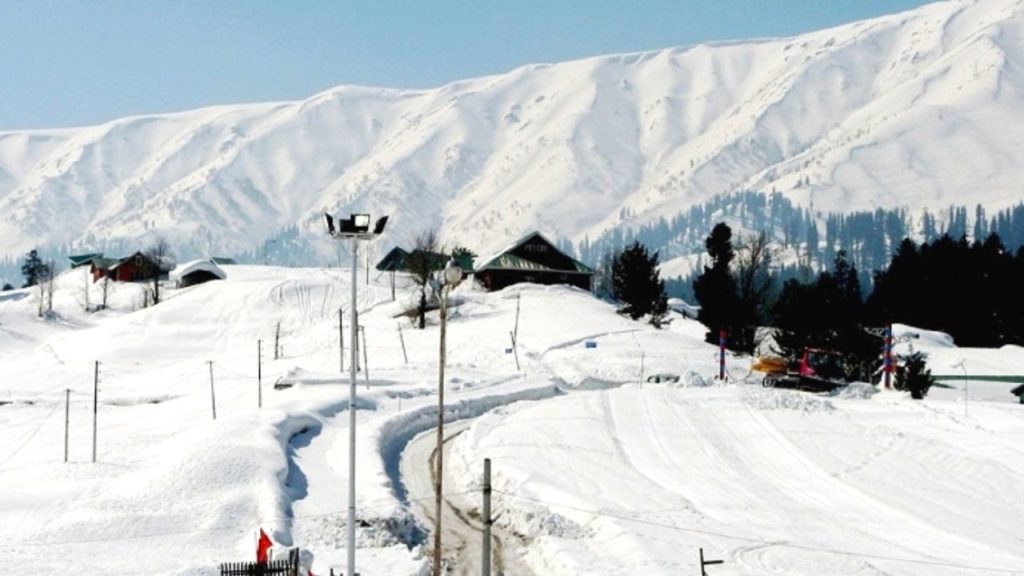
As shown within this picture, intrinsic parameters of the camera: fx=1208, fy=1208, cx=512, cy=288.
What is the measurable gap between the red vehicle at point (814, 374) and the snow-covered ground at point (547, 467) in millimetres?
2575

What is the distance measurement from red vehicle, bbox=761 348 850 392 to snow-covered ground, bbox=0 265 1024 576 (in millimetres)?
2575

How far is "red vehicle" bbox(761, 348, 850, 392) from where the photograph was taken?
6638 cm

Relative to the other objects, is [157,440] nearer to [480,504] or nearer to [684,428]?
[480,504]

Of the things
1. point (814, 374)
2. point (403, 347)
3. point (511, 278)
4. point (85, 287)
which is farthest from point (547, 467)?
point (85, 287)

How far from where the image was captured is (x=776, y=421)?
167 feet

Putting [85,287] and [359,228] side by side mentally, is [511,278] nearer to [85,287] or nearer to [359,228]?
[85,287]

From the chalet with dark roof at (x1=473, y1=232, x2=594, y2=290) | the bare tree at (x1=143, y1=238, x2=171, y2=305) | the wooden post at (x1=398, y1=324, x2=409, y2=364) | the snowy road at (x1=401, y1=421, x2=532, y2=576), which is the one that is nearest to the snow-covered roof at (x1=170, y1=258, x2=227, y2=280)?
the bare tree at (x1=143, y1=238, x2=171, y2=305)

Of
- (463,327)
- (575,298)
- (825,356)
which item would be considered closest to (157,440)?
(825,356)

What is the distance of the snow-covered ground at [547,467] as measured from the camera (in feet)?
98.0

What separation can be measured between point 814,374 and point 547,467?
31.6m

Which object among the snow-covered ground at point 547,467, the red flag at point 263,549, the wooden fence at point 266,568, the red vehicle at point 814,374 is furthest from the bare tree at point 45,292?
the wooden fence at point 266,568

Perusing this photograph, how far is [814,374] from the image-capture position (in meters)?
67.8

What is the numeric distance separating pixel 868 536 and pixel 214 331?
84.5 meters

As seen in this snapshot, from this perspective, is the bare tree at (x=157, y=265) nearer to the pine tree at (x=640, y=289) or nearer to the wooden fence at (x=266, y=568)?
the pine tree at (x=640, y=289)
